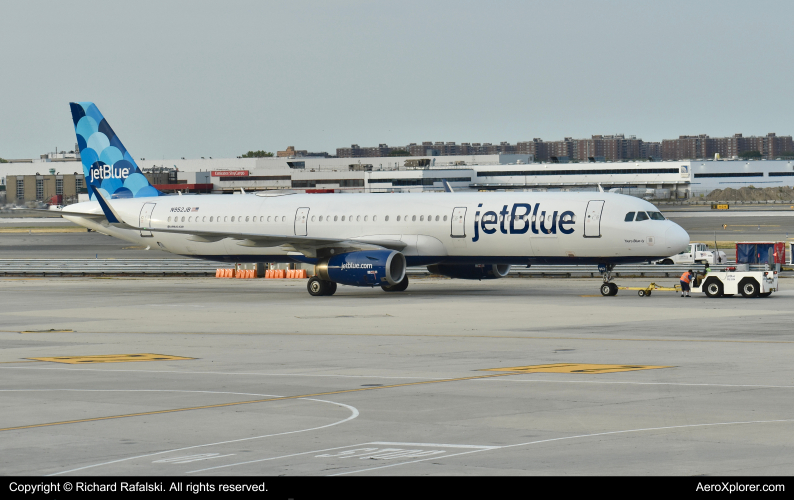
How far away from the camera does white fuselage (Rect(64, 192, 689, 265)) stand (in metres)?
44.2

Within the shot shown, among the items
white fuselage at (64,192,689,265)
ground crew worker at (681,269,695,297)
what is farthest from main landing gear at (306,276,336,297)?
ground crew worker at (681,269,695,297)

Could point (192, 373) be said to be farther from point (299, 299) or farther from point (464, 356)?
point (299, 299)

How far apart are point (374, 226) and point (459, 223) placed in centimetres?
473

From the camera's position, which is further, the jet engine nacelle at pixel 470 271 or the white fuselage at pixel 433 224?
the jet engine nacelle at pixel 470 271

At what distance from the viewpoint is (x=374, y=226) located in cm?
4941

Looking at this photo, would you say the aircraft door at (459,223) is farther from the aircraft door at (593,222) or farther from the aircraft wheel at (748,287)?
the aircraft wheel at (748,287)

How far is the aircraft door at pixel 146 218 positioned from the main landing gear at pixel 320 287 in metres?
11.4

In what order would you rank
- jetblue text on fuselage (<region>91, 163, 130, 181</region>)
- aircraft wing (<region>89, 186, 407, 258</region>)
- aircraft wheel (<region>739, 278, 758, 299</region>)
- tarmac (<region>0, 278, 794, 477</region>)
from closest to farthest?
tarmac (<region>0, 278, 794, 477</region>) → aircraft wheel (<region>739, 278, 758, 299</region>) → aircraft wing (<region>89, 186, 407, 258</region>) → jetblue text on fuselage (<region>91, 163, 130, 181</region>)

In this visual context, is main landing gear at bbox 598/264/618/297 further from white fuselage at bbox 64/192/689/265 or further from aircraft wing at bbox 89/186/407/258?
aircraft wing at bbox 89/186/407/258

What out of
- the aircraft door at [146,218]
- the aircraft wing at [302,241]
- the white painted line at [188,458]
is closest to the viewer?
the white painted line at [188,458]

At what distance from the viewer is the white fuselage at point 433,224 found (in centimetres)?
4422

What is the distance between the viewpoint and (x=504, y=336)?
Result: 30969mm

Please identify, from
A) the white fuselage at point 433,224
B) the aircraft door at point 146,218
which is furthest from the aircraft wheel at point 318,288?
the aircraft door at point 146,218

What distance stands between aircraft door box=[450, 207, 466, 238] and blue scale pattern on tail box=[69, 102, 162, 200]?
19.0 metres
